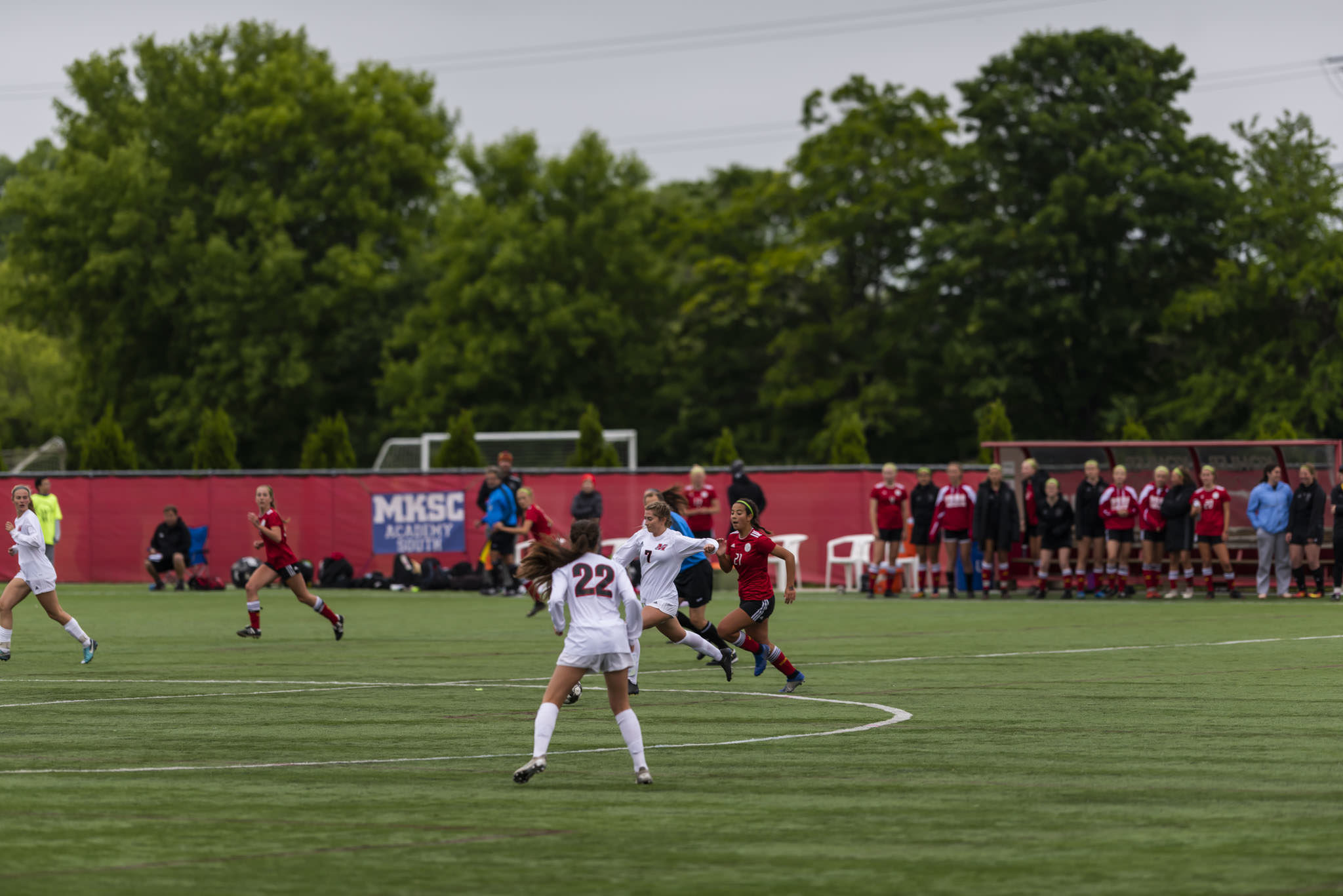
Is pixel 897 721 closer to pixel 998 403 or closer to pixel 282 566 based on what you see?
pixel 282 566

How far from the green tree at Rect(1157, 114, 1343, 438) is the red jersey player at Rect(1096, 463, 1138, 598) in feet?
66.1

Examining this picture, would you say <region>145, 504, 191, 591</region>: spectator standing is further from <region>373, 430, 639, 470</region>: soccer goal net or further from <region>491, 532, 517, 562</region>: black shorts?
<region>373, 430, 639, 470</region>: soccer goal net

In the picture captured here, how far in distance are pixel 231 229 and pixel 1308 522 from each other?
45762 millimetres

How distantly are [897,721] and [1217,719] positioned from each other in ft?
7.58

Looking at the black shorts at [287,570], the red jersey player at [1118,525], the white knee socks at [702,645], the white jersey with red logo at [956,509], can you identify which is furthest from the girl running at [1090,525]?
the white knee socks at [702,645]

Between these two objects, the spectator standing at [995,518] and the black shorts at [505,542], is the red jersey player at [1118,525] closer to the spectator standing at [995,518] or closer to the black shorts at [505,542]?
the spectator standing at [995,518]

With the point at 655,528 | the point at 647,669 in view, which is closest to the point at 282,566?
the point at 647,669

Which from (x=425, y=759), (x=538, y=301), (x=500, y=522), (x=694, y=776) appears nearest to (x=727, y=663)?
(x=425, y=759)

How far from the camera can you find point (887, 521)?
29.4 metres

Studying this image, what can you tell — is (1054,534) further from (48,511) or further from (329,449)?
(329,449)

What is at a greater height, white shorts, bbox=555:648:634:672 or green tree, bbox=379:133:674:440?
green tree, bbox=379:133:674:440

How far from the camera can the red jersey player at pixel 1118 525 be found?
28.0m

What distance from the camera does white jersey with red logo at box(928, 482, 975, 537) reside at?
29.1 m

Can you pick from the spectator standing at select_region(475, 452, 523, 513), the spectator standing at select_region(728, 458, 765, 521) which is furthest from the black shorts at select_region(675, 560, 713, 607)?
the spectator standing at select_region(475, 452, 523, 513)
